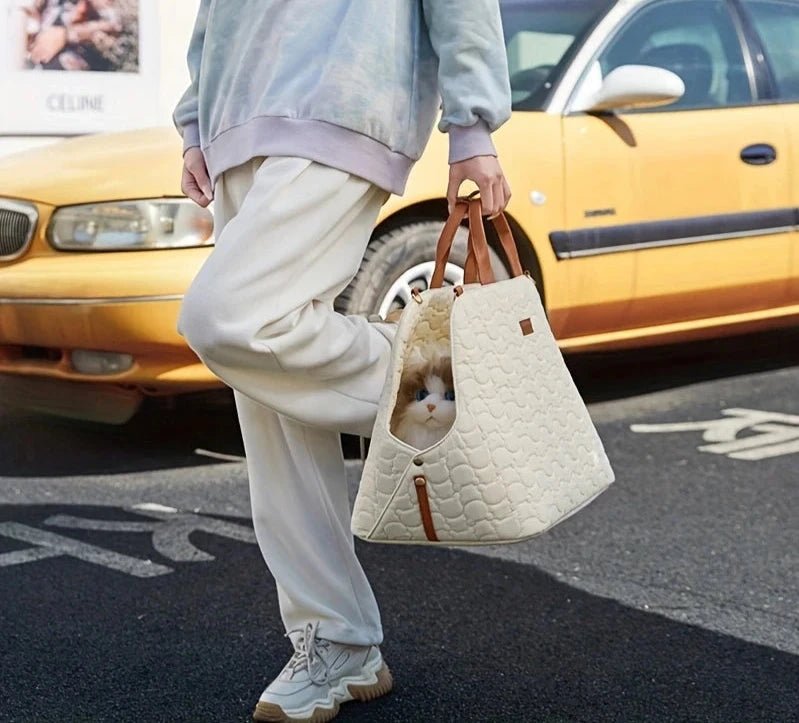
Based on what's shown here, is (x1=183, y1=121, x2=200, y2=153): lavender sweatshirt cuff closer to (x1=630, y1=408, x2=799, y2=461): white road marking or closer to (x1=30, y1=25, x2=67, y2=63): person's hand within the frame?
(x1=630, y1=408, x2=799, y2=461): white road marking

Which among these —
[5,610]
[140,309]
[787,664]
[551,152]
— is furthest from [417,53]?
[551,152]

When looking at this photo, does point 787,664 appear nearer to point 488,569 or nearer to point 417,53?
point 488,569

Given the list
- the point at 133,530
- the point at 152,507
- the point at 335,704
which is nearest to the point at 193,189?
the point at 335,704

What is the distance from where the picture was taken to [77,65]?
10.3m

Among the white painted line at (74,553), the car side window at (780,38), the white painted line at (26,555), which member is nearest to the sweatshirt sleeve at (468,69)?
the white painted line at (74,553)

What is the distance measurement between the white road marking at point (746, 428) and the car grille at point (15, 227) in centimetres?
206

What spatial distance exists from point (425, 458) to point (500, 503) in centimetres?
13

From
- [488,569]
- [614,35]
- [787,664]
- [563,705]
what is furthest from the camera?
[614,35]

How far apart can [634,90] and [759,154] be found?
79 centimetres

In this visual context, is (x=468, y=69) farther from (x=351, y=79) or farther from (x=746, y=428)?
(x=746, y=428)

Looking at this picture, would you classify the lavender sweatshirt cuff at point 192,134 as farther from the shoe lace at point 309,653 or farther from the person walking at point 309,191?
the shoe lace at point 309,653

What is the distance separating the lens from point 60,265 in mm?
4598

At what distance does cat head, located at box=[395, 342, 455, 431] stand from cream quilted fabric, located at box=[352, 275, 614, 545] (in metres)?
0.03

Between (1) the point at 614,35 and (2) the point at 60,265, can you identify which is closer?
(2) the point at 60,265
